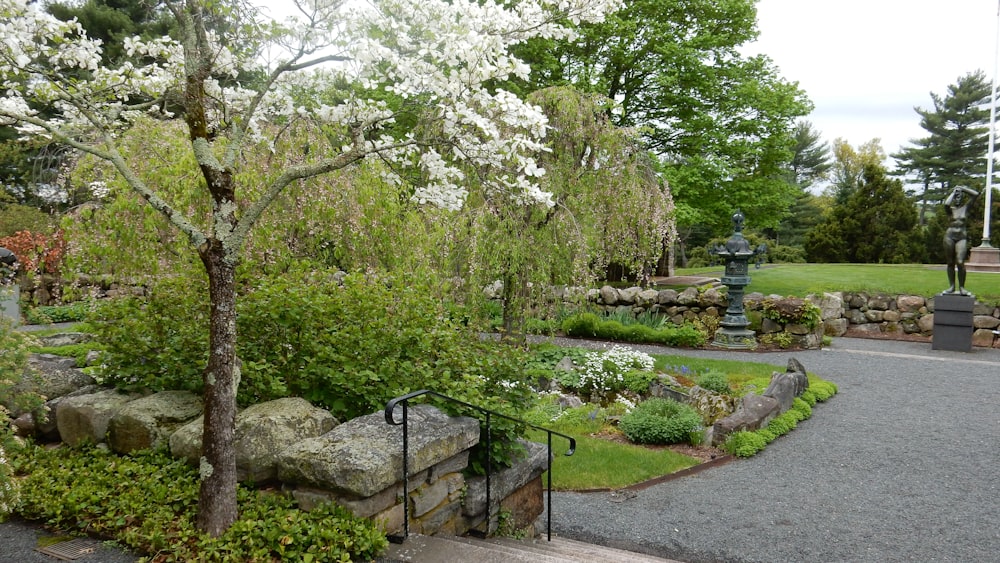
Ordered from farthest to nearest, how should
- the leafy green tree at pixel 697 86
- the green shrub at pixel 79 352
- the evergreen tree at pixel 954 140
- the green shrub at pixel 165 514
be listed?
the evergreen tree at pixel 954 140, the leafy green tree at pixel 697 86, the green shrub at pixel 79 352, the green shrub at pixel 165 514

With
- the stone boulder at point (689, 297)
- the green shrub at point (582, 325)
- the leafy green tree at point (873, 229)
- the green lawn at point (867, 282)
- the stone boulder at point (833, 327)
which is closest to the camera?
the green shrub at point (582, 325)

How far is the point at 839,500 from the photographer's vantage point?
5184 millimetres

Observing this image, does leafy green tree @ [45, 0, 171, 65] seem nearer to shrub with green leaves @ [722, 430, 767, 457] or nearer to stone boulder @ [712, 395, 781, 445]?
stone boulder @ [712, 395, 781, 445]

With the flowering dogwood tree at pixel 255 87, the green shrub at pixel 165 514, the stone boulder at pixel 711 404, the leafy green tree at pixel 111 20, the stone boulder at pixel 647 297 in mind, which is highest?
the leafy green tree at pixel 111 20

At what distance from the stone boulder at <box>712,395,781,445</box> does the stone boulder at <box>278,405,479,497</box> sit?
402 centimetres

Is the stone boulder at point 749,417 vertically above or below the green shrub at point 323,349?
below

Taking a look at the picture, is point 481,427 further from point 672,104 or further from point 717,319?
point 672,104

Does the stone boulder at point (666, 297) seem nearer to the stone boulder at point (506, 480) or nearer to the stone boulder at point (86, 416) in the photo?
the stone boulder at point (506, 480)

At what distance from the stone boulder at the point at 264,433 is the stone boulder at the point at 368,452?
0.50 ft

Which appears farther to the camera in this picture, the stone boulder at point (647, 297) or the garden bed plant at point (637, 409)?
the stone boulder at point (647, 297)

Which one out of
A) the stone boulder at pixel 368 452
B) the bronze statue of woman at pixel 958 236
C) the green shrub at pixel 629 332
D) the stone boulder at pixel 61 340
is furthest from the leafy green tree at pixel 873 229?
the stone boulder at pixel 61 340

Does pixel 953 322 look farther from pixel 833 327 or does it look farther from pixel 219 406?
pixel 219 406

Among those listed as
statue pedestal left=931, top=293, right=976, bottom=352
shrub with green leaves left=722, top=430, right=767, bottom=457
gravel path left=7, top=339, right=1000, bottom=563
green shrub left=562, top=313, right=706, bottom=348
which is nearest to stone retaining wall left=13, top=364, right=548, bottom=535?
gravel path left=7, top=339, right=1000, bottom=563

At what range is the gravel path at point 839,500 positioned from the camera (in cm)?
442
